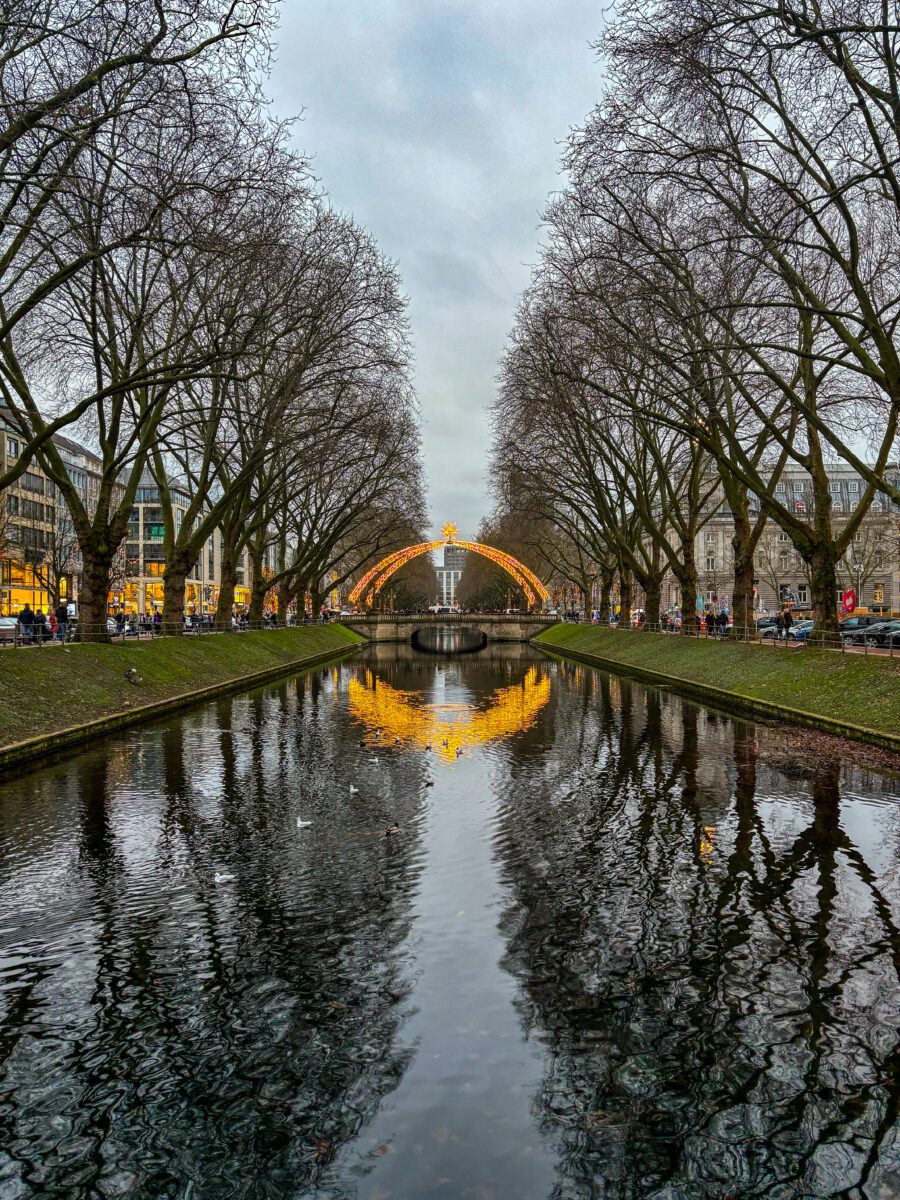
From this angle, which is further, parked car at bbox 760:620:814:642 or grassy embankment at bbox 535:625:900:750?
parked car at bbox 760:620:814:642

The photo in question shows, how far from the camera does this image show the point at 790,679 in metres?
24.7

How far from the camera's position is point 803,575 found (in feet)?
327

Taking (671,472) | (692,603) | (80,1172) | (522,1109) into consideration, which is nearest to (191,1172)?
(80,1172)

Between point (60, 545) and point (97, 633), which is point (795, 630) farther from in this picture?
point (60, 545)

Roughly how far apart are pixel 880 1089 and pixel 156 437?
26.8 meters

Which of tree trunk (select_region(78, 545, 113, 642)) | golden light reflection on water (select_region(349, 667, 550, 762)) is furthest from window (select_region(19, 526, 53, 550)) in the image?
golden light reflection on water (select_region(349, 667, 550, 762))

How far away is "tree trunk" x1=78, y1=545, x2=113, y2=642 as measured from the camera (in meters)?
28.0

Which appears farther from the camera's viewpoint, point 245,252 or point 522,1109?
point 245,252

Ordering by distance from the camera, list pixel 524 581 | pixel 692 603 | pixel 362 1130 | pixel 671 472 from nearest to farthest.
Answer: pixel 362 1130 → pixel 692 603 → pixel 671 472 → pixel 524 581

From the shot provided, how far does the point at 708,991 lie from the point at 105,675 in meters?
21.1

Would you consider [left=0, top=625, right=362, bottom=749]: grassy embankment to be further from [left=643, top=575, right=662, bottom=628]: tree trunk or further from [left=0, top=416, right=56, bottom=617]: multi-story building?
[left=0, top=416, right=56, bottom=617]: multi-story building

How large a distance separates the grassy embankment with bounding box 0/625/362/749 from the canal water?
469 cm

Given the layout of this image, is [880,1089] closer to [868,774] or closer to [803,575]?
[868,774]

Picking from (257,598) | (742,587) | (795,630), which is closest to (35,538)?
(257,598)
